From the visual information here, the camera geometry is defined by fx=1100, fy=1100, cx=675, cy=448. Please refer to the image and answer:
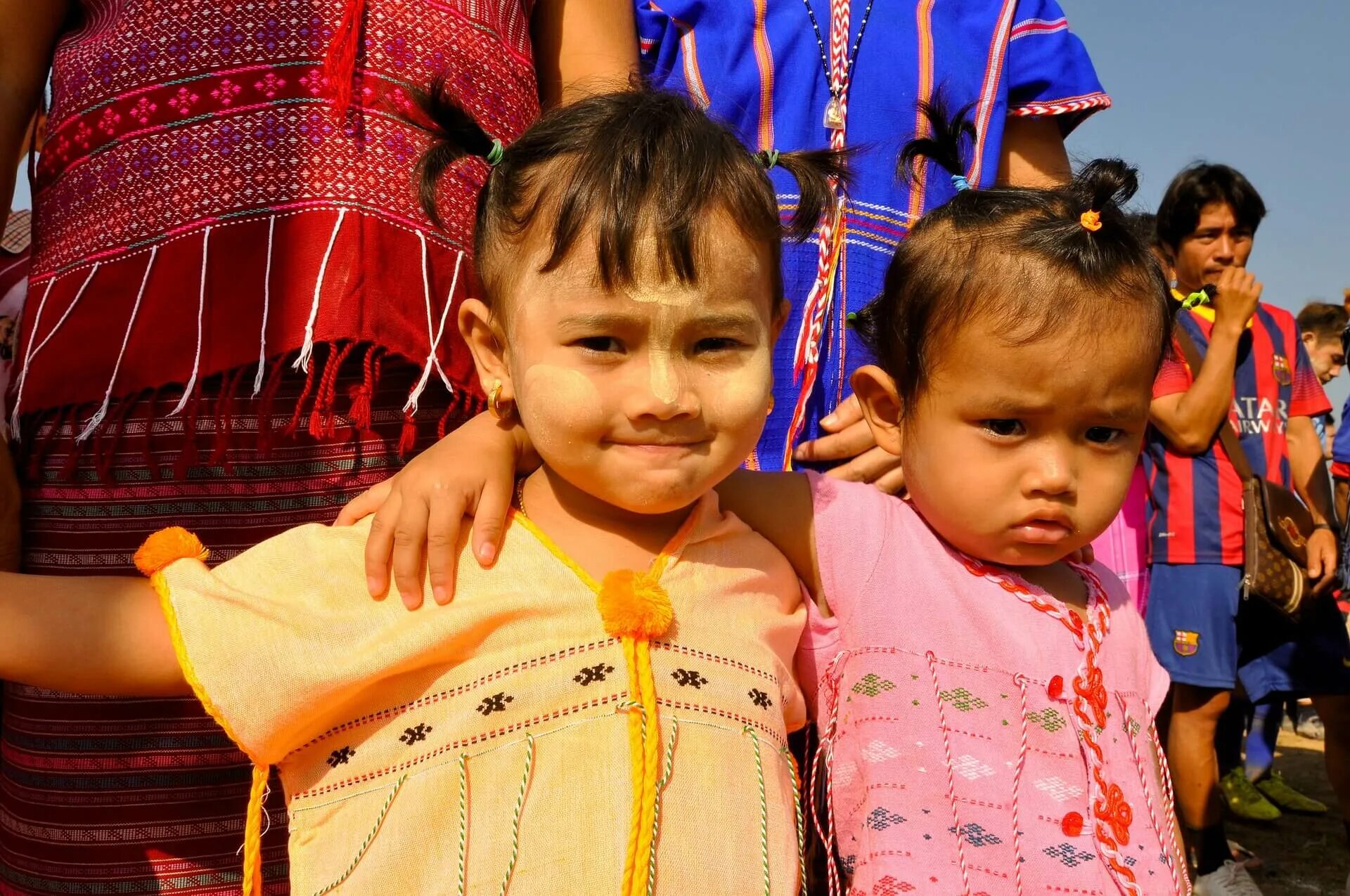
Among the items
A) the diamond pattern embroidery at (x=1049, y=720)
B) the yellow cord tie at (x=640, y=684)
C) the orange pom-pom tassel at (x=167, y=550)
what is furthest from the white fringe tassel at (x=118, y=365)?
the diamond pattern embroidery at (x=1049, y=720)

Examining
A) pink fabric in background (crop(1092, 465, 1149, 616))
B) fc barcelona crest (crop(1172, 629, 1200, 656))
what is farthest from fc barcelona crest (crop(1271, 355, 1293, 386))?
fc barcelona crest (crop(1172, 629, 1200, 656))

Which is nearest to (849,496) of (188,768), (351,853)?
(351,853)

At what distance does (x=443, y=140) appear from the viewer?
1.58 metres

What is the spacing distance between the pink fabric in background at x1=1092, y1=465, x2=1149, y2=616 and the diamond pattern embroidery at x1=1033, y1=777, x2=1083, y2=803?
104 inches

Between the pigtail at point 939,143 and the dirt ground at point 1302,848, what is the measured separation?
12.3ft

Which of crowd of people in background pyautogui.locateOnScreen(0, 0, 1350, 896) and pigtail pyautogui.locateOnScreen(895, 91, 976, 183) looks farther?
pigtail pyautogui.locateOnScreen(895, 91, 976, 183)

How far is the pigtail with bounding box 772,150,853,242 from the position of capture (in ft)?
5.31

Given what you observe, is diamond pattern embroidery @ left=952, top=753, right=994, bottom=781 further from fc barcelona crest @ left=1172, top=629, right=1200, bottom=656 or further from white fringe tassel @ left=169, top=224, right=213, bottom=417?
fc barcelona crest @ left=1172, top=629, right=1200, bottom=656

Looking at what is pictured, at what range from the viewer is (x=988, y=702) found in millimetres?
1558

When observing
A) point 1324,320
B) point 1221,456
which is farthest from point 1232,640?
point 1324,320

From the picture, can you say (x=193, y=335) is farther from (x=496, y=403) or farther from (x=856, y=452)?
(x=856, y=452)

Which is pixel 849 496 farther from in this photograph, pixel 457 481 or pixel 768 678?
pixel 457 481

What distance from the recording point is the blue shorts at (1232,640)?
376 cm

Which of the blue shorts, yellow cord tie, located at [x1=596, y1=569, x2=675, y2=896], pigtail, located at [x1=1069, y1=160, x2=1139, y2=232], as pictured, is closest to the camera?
Result: yellow cord tie, located at [x1=596, y1=569, x2=675, y2=896]
